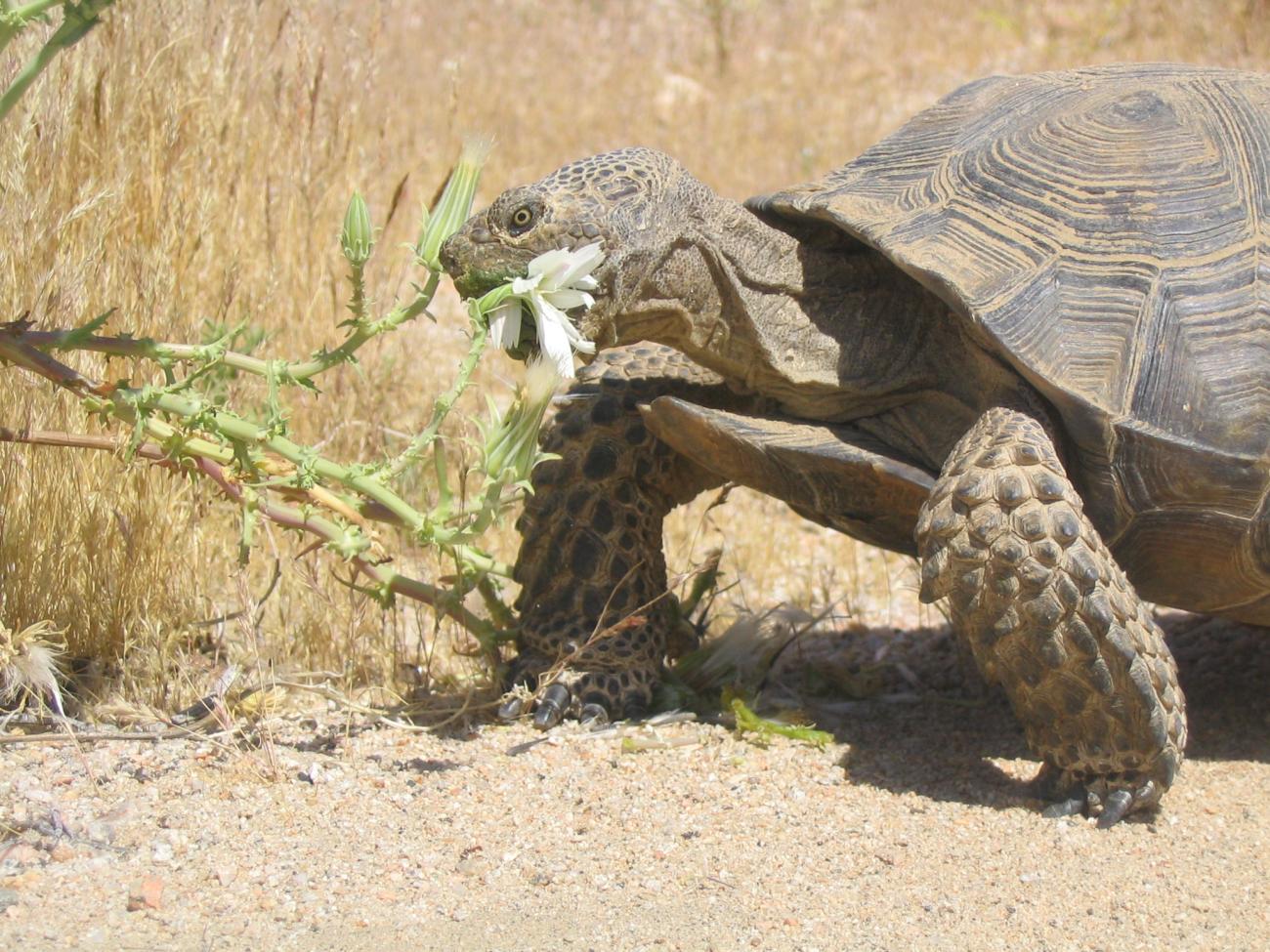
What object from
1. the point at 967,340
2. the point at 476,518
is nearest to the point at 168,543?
the point at 476,518

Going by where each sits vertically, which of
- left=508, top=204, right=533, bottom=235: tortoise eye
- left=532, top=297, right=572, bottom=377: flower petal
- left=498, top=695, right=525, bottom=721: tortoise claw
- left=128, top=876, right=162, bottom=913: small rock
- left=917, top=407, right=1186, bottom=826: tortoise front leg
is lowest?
left=128, top=876, right=162, bottom=913: small rock

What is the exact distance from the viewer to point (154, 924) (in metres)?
2.19

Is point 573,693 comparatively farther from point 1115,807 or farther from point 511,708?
point 1115,807

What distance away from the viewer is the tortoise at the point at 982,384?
114 inches

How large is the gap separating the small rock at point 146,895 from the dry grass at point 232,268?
0.70 meters

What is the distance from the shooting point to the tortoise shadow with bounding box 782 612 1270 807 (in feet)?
10.4

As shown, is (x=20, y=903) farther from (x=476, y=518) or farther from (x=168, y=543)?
(x=168, y=543)

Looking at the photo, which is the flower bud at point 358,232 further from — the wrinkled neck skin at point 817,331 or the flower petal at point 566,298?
the wrinkled neck skin at point 817,331

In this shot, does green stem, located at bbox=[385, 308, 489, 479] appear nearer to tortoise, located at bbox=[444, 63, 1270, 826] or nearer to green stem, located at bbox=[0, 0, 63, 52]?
tortoise, located at bbox=[444, 63, 1270, 826]

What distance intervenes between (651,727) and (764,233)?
1205 mm

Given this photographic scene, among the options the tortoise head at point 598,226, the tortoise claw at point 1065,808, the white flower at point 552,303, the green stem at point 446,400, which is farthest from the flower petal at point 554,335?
the tortoise claw at point 1065,808

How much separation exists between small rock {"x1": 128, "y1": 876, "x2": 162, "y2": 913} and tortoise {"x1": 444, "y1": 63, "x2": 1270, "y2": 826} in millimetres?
1135

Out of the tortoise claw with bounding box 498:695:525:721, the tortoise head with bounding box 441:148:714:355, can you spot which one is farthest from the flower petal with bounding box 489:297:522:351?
the tortoise claw with bounding box 498:695:525:721

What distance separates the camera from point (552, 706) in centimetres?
332
